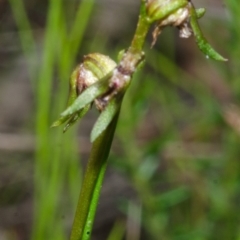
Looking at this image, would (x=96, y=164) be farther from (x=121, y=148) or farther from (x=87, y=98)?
(x=121, y=148)

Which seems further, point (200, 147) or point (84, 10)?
point (200, 147)

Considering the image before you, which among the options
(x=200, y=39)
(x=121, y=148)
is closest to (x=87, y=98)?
(x=200, y=39)

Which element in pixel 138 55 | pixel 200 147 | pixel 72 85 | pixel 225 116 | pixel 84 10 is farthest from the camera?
pixel 200 147

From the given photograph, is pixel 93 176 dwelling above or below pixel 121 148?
above

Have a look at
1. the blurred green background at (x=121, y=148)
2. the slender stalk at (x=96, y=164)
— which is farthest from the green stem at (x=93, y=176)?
the blurred green background at (x=121, y=148)

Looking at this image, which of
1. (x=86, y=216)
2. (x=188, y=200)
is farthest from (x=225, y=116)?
(x=86, y=216)

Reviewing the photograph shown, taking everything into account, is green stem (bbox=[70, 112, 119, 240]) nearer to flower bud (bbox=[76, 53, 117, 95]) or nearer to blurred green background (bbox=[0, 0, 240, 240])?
flower bud (bbox=[76, 53, 117, 95])

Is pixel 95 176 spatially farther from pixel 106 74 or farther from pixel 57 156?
pixel 57 156
